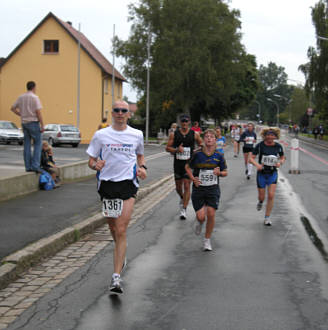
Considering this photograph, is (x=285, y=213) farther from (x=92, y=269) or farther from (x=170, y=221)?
(x=92, y=269)

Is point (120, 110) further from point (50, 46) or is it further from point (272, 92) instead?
point (272, 92)

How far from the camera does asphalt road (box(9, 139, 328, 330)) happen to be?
4.63 m

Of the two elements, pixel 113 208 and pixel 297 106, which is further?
pixel 297 106

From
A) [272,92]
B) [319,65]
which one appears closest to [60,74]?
[319,65]

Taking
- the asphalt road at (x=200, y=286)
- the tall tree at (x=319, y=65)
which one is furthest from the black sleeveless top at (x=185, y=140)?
the tall tree at (x=319, y=65)

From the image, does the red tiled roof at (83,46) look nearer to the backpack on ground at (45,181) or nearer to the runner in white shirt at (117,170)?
the backpack on ground at (45,181)

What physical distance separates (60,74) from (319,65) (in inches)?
937

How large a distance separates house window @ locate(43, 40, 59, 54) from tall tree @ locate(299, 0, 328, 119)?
23625 mm

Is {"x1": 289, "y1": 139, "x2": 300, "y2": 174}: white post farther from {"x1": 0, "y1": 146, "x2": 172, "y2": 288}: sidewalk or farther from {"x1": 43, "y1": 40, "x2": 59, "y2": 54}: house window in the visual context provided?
{"x1": 43, "y1": 40, "x2": 59, "y2": 54}: house window

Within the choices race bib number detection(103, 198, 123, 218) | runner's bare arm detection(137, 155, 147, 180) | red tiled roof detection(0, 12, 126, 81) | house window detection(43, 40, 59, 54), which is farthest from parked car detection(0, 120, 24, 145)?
race bib number detection(103, 198, 123, 218)

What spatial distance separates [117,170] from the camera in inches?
219

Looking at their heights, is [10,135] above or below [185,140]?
below

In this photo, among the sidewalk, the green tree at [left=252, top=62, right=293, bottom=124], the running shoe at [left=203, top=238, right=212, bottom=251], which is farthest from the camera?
the green tree at [left=252, top=62, right=293, bottom=124]

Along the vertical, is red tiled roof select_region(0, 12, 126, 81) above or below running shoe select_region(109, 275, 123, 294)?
above
